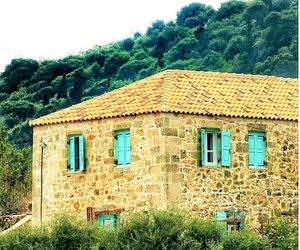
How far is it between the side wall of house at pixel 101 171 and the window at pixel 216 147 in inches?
67.9

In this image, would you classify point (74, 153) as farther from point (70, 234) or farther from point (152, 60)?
point (152, 60)

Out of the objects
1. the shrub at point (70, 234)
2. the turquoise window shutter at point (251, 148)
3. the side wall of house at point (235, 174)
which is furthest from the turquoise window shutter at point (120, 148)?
the turquoise window shutter at point (251, 148)

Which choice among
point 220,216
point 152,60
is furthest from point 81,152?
point 152,60

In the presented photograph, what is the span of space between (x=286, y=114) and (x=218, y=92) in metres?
2.28

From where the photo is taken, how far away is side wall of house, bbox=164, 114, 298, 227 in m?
35.8

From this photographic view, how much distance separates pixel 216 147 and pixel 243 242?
468 centimetres

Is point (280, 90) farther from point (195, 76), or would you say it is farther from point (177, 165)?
point (177, 165)

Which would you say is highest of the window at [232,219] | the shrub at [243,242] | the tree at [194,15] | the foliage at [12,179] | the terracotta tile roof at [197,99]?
the tree at [194,15]

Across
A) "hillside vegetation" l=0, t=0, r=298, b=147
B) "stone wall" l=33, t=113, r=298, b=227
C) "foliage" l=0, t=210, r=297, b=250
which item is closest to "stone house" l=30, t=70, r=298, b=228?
"stone wall" l=33, t=113, r=298, b=227

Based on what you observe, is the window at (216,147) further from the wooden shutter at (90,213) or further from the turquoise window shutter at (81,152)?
the turquoise window shutter at (81,152)

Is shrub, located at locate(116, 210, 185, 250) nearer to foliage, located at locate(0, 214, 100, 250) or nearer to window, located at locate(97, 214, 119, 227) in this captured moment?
foliage, located at locate(0, 214, 100, 250)

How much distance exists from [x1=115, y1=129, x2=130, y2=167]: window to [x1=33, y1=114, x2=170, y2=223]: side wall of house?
0.54ft

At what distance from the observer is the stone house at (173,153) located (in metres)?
35.9

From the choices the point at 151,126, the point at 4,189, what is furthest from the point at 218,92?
the point at 4,189
